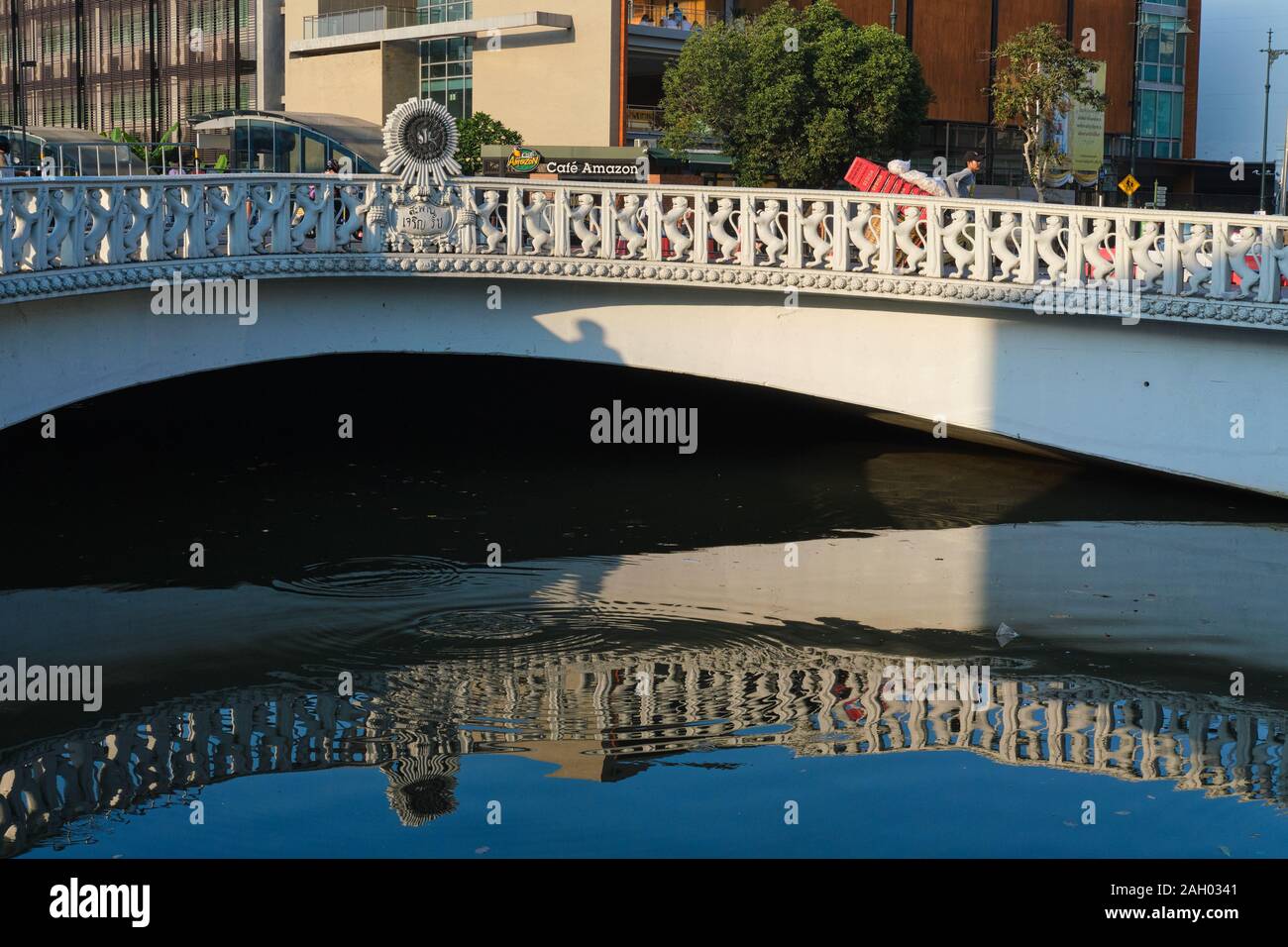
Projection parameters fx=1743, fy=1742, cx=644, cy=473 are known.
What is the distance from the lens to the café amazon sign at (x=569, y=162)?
40.6m

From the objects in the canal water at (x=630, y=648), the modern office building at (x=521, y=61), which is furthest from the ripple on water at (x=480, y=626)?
the modern office building at (x=521, y=61)

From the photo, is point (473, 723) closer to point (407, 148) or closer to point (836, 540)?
point (836, 540)

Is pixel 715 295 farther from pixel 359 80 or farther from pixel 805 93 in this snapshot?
pixel 359 80

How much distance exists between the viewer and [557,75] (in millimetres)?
57000

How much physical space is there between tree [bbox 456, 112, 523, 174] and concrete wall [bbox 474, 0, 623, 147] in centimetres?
380

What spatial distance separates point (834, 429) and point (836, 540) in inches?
278

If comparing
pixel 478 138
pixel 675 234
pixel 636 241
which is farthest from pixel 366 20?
pixel 675 234

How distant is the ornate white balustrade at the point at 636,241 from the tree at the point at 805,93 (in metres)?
25.4

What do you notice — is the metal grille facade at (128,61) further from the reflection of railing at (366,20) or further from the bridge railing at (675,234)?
the bridge railing at (675,234)

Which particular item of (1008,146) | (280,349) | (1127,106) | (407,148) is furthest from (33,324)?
→ (1127,106)

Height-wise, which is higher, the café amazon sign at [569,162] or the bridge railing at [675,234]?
the café amazon sign at [569,162]

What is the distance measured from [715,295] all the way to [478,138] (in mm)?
32182

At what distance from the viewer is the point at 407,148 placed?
21.7m

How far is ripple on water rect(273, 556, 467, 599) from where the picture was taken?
54.9 ft
